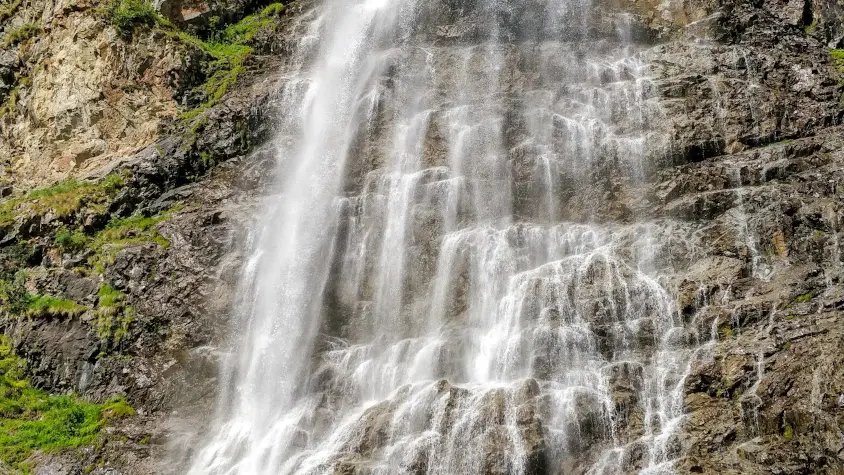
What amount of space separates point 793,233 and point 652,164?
4675mm

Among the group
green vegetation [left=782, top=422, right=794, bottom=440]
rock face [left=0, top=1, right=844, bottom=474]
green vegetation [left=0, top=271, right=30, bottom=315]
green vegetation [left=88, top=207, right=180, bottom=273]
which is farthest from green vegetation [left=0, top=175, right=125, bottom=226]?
green vegetation [left=782, top=422, right=794, bottom=440]

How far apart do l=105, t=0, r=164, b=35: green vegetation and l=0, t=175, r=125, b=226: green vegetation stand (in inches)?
279

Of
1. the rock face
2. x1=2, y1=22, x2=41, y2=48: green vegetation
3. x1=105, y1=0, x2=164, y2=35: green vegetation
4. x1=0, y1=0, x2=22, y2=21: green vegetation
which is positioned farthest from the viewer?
x1=0, y1=0, x2=22, y2=21: green vegetation

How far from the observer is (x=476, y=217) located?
818 inches

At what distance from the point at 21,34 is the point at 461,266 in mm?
23958

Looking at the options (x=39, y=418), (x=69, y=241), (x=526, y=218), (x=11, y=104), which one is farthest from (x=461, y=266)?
(x=11, y=104)

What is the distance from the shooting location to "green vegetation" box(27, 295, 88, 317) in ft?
70.0

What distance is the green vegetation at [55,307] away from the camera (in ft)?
70.0

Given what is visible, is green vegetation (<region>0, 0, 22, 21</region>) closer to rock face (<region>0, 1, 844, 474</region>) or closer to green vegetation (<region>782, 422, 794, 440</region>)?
rock face (<region>0, 1, 844, 474</region>)

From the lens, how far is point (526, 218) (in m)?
20.5

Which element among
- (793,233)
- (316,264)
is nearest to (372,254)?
(316,264)

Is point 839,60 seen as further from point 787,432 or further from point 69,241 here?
point 69,241

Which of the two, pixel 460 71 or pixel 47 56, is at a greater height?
pixel 47 56

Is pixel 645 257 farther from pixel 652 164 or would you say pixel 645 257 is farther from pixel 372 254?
pixel 372 254
